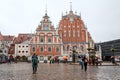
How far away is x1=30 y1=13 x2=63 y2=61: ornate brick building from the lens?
2926 inches

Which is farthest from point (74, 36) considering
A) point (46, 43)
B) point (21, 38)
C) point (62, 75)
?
point (62, 75)

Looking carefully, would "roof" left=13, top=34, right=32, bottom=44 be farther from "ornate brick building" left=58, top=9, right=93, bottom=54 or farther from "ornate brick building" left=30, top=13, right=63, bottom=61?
"ornate brick building" left=58, top=9, right=93, bottom=54

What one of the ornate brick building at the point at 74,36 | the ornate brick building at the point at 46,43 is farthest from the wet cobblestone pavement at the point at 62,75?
the ornate brick building at the point at 74,36

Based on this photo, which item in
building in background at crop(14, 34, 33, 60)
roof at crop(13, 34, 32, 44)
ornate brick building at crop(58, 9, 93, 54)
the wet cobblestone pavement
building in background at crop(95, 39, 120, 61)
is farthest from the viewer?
building in background at crop(95, 39, 120, 61)

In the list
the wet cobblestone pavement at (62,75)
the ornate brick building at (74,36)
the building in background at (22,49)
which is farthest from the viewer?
the ornate brick building at (74,36)

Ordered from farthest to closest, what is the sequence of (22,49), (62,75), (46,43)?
(22,49) → (46,43) → (62,75)

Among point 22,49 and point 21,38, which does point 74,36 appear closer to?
point 22,49

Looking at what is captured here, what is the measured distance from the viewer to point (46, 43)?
7469cm

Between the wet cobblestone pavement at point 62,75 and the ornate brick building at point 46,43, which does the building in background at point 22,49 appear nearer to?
the ornate brick building at point 46,43

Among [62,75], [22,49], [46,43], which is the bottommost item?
[62,75]

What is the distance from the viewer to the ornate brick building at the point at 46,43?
74.3 m

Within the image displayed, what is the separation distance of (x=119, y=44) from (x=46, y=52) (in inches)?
1629

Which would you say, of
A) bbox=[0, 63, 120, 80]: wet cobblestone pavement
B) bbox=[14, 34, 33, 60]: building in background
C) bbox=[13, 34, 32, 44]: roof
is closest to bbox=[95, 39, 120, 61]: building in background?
bbox=[13, 34, 32, 44]: roof

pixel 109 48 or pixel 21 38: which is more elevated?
pixel 21 38
